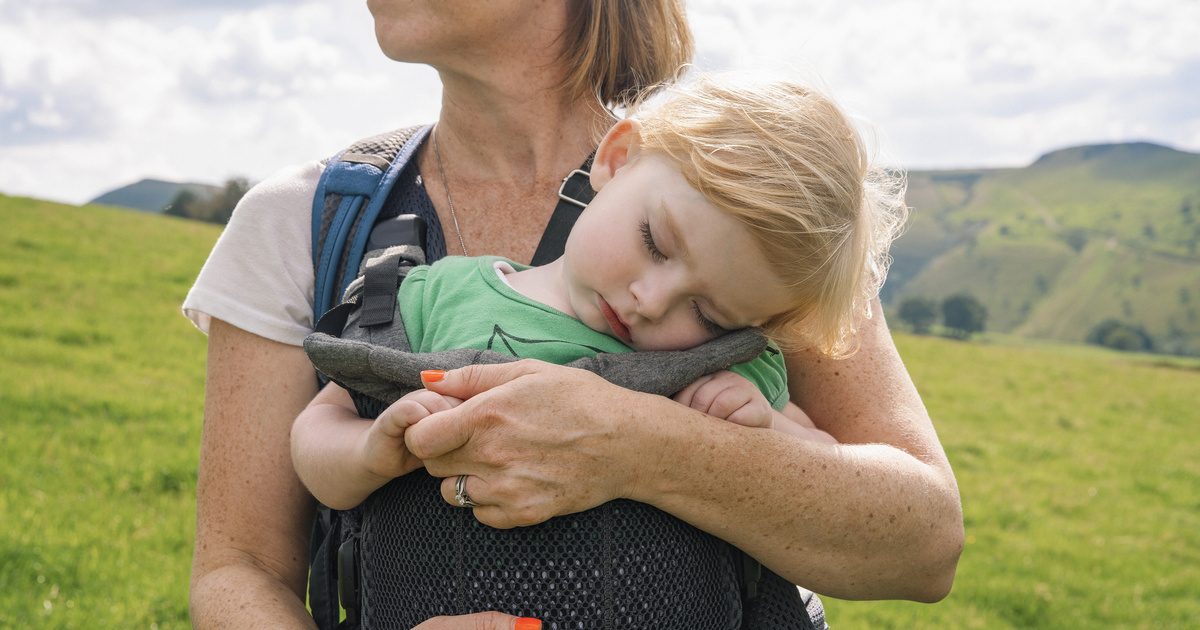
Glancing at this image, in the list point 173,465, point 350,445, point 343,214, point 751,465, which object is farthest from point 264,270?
point 173,465

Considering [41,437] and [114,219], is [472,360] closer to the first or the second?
[41,437]

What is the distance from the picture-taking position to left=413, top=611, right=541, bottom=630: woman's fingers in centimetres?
203

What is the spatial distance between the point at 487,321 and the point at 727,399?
59 centimetres

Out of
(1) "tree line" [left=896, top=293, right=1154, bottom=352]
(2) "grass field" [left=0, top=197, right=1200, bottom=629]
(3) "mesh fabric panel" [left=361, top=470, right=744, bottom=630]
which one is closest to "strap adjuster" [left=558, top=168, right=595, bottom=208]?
(3) "mesh fabric panel" [left=361, top=470, right=744, bottom=630]

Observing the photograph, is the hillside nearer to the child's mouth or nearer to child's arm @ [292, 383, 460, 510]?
the child's mouth

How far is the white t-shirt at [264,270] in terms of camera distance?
2.76m

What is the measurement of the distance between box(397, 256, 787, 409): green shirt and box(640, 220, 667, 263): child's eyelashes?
241mm

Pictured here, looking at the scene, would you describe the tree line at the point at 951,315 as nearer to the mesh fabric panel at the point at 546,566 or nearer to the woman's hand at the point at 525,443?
the mesh fabric panel at the point at 546,566

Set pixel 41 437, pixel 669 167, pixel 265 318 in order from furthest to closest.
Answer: pixel 41 437
pixel 265 318
pixel 669 167

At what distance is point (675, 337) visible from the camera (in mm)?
2389

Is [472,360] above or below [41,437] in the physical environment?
above

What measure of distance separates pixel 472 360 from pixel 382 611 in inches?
24.3

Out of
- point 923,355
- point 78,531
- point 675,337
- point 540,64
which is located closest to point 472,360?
point 675,337

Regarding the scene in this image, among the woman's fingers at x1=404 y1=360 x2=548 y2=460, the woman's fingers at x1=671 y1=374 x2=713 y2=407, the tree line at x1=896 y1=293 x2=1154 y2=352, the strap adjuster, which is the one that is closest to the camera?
the woman's fingers at x1=404 y1=360 x2=548 y2=460
